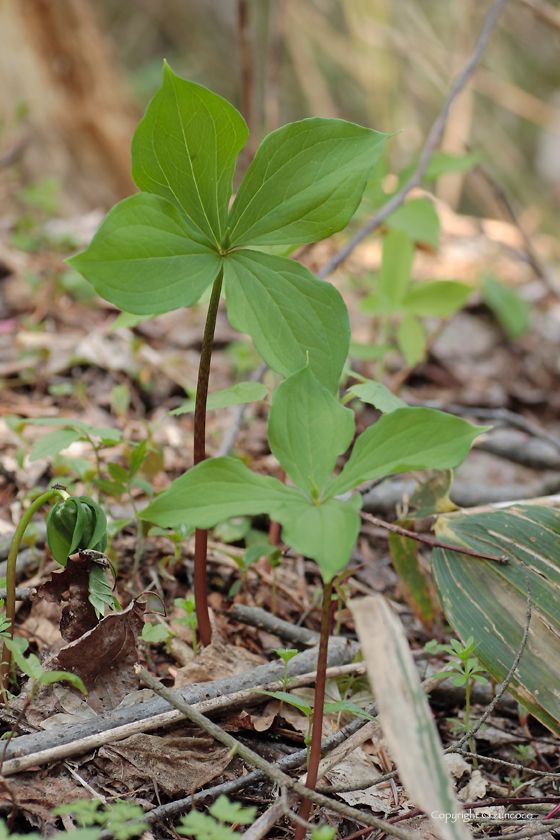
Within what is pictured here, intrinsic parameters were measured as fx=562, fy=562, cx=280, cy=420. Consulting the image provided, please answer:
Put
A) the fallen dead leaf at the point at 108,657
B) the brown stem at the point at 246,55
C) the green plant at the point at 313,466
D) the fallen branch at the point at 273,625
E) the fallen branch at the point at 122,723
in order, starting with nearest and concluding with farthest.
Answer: the green plant at the point at 313,466 → the fallen branch at the point at 122,723 → the fallen dead leaf at the point at 108,657 → the fallen branch at the point at 273,625 → the brown stem at the point at 246,55

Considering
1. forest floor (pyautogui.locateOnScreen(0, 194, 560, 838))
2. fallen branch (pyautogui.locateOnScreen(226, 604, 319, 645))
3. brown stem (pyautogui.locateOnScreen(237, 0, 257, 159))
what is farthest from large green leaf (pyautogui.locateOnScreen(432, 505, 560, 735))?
brown stem (pyautogui.locateOnScreen(237, 0, 257, 159))

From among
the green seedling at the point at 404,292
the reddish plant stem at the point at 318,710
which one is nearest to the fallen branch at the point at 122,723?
the reddish plant stem at the point at 318,710

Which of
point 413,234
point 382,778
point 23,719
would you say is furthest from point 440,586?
point 413,234

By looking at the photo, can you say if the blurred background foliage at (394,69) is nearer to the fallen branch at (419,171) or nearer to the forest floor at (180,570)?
the fallen branch at (419,171)

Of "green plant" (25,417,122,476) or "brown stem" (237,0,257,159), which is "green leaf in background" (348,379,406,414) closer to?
"green plant" (25,417,122,476)

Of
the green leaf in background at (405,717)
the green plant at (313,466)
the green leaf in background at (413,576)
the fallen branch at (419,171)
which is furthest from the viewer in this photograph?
the fallen branch at (419,171)

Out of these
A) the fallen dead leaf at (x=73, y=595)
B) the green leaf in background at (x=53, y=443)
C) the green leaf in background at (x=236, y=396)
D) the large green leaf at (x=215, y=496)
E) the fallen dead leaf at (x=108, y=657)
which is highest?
the green leaf in background at (x=236, y=396)

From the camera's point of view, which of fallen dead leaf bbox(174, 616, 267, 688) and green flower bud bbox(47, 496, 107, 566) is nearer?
green flower bud bbox(47, 496, 107, 566)

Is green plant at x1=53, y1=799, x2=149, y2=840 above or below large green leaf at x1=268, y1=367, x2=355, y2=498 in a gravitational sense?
below
